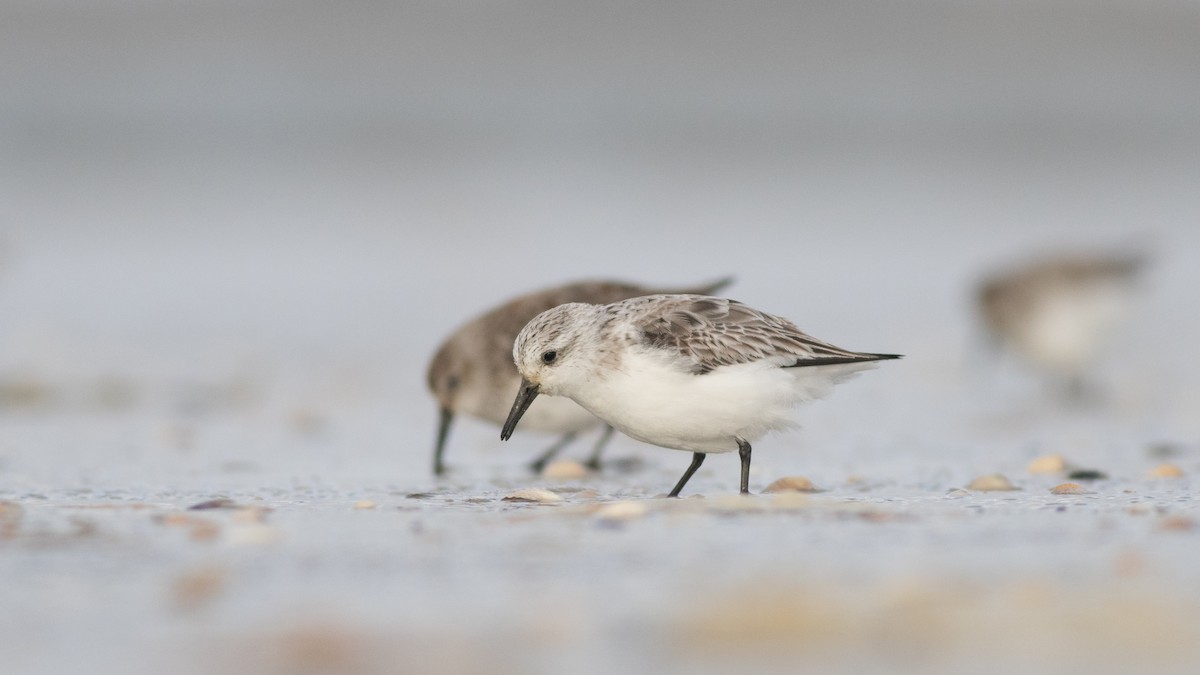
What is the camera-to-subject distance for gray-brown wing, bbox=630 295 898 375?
537 centimetres

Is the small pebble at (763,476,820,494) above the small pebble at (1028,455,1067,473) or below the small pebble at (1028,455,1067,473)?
below

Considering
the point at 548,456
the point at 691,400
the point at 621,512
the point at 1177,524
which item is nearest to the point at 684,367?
the point at 691,400

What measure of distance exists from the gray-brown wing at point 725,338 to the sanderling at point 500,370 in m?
1.13

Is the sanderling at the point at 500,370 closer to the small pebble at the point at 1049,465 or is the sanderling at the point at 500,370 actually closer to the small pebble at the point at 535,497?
the small pebble at the point at 535,497

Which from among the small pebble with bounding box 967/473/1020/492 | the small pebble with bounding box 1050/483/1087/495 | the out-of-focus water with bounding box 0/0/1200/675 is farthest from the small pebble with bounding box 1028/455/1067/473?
the small pebble with bounding box 1050/483/1087/495

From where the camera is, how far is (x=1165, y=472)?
6.05m

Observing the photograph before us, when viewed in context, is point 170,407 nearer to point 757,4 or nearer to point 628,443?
point 628,443

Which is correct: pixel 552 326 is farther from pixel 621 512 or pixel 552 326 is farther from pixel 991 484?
pixel 991 484

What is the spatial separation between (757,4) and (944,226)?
23.4 ft

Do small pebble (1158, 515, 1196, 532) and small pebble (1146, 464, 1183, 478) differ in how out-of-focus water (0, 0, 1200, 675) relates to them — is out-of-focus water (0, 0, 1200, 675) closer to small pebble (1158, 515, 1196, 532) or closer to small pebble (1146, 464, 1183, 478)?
small pebble (1158, 515, 1196, 532)

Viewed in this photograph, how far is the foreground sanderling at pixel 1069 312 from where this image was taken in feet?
30.5

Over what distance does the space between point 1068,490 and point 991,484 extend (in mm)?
303

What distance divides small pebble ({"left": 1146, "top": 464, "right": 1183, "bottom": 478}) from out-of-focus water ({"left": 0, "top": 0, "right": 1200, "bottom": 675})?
0.24m

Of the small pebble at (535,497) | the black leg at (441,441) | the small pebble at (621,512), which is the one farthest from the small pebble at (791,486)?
the black leg at (441,441)
